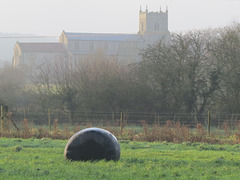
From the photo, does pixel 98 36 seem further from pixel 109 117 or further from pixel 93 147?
pixel 93 147

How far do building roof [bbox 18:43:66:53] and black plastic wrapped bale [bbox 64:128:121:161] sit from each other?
122 meters

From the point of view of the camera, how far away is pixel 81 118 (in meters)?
32.6

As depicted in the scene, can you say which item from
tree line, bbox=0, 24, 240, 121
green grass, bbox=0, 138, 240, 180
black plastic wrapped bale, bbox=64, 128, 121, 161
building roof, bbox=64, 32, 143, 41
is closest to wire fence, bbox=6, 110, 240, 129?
tree line, bbox=0, 24, 240, 121

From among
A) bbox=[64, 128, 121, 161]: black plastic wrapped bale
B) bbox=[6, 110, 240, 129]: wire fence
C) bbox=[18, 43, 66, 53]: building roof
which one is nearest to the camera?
bbox=[64, 128, 121, 161]: black plastic wrapped bale

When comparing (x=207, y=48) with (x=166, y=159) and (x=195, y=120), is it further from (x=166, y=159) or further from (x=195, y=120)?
(x=166, y=159)

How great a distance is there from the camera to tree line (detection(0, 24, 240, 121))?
112 ft

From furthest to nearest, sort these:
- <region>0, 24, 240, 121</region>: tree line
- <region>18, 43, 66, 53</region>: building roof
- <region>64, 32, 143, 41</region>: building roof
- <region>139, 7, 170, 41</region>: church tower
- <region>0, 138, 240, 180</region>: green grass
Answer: <region>139, 7, 170, 41</region>: church tower < <region>64, 32, 143, 41</region>: building roof < <region>18, 43, 66, 53</region>: building roof < <region>0, 24, 240, 121</region>: tree line < <region>0, 138, 240, 180</region>: green grass

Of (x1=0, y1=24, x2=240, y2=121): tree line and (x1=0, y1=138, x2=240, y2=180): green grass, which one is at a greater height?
(x1=0, y1=24, x2=240, y2=121): tree line

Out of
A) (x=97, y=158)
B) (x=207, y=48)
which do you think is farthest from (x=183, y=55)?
(x=97, y=158)

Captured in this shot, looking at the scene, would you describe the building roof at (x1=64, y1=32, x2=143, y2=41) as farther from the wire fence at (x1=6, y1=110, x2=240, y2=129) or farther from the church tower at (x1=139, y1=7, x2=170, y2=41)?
the wire fence at (x1=6, y1=110, x2=240, y2=129)

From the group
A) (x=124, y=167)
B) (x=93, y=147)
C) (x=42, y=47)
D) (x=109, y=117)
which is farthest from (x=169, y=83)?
(x=42, y=47)

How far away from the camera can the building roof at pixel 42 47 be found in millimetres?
131875

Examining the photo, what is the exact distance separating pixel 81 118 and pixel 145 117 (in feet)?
14.9

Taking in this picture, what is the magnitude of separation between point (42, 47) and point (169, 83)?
104 m
